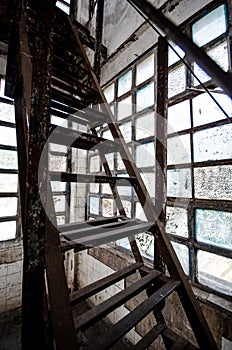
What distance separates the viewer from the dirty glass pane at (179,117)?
5.13 feet

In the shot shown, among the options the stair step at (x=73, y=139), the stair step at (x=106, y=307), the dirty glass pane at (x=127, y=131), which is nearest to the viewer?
the stair step at (x=106, y=307)

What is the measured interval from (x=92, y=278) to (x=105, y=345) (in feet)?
6.82

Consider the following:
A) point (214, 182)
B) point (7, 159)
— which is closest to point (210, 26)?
point (214, 182)

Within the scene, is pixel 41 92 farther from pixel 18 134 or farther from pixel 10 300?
pixel 10 300

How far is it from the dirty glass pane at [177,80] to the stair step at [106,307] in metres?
1.50

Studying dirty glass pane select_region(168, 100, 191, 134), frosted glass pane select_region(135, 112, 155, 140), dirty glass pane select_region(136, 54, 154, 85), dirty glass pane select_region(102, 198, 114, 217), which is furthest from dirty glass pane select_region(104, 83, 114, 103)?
dirty glass pane select_region(102, 198, 114, 217)

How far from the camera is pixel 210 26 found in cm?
146

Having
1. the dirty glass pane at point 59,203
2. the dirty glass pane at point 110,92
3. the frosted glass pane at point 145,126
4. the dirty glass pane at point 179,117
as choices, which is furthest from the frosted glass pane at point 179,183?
the dirty glass pane at point 59,203

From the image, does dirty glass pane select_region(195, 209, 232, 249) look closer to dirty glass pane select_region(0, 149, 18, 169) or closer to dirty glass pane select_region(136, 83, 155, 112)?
dirty glass pane select_region(136, 83, 155, 112)

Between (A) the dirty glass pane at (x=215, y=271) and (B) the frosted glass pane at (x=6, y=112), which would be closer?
(A) the dirty glass pane at (x=215, y=271)

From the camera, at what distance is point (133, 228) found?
0.98 m

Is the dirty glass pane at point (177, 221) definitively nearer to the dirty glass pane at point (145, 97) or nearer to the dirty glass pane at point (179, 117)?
the dirty glass pane at point (179, 117)

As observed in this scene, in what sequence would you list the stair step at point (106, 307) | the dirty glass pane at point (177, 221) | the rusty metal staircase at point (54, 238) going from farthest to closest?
the dirty glass pane at point (177, 221)
the stair step at point (106, 307)
the rusty metal staircase at point (54, 238)

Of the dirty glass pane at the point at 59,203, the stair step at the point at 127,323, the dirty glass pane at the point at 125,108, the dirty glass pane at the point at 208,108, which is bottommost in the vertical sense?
the stair step at the point at 127,323
